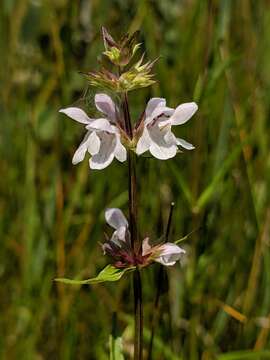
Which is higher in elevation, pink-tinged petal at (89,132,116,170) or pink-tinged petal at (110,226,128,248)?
pink-tinged petal at (89,132,116,170)

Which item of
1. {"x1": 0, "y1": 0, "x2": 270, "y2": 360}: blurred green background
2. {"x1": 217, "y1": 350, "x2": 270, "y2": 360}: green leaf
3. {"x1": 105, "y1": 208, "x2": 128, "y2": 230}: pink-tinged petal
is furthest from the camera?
{"x1": 0, "y1": 0, "x2": 270, "y2": 360}: blurred green background

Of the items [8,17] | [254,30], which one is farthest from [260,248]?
[8,17]

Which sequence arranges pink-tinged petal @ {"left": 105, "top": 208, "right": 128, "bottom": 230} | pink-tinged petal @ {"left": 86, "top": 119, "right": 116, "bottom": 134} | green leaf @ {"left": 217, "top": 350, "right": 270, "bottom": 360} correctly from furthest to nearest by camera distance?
green leaf @ {"left": 217, "top": 350, "right": 270, "bottom": 360}
pink-tinged petal @ {"left": 105, "top": 208, "right": 128, "bottom": 230}
pink-tinged petal @ {"left": 86, "top": 119, "right": 116, "bottom": 134}

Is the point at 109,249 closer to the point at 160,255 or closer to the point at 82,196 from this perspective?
the point at 160,255

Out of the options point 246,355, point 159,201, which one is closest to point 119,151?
point 246,355

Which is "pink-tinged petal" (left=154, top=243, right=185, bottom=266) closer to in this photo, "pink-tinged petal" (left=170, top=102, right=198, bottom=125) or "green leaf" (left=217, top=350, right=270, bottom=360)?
"pink-tinged petal" (left=170, top=102, right=198, bottom=125)

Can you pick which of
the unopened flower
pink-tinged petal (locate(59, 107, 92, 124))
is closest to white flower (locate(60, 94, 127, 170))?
pink-tinged petal (locate(59, 107, 92, 124))

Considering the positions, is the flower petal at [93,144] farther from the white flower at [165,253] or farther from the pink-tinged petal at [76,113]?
the white flower at [165,253]

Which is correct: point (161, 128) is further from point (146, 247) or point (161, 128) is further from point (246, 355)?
point (246, 355)
